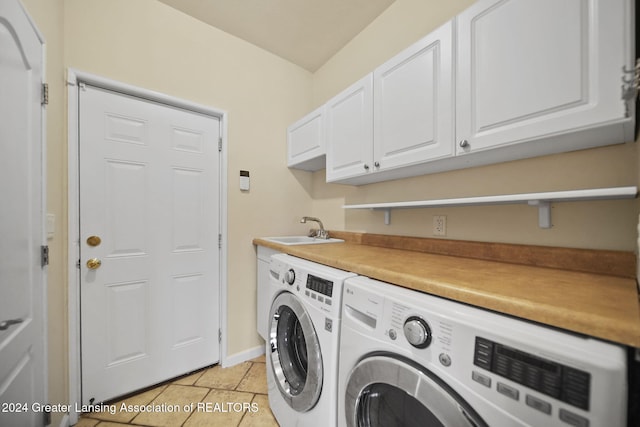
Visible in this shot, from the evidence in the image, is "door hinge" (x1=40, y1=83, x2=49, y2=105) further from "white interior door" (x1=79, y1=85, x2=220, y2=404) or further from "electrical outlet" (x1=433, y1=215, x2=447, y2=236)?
"electrical outlet" (x1=433, y1=215, x2=447, y2=236)

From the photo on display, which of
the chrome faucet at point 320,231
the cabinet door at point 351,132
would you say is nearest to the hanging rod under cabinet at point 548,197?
the cabinet door at point 351,132

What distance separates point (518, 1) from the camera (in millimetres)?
867

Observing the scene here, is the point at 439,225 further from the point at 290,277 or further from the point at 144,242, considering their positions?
the point at 144,242

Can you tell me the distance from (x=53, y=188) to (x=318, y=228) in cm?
183

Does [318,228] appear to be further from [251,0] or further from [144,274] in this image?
[251,0]

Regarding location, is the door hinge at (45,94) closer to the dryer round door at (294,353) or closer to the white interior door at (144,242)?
the white interior door at (144,242)

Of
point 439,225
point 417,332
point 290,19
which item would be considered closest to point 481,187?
point 439,225

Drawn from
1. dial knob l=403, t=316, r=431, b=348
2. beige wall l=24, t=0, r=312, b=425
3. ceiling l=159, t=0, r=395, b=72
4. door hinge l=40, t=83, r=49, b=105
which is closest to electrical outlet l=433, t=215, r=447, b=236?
dial knob l=403, t=316, r=431, b=348

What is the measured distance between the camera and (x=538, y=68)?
83 centimetres

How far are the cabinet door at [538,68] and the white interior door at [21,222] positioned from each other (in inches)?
66.8

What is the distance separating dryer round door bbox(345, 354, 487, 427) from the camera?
55cm

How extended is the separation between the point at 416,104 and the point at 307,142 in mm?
1001

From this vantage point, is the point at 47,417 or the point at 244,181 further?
the point at 244,181

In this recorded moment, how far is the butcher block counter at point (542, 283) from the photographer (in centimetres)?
47
